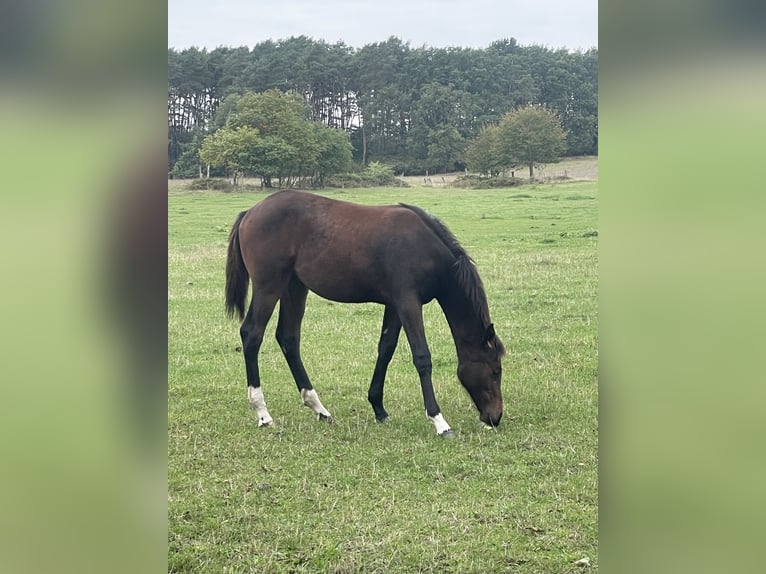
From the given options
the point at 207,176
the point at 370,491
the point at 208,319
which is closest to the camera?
the point at 370,491

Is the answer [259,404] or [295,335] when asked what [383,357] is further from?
[259,404]

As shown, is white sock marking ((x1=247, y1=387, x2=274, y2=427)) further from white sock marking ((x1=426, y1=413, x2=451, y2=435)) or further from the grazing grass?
white sock marking ((x1=426, y1=413, x2=451, y2=435))

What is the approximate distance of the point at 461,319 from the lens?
384 centimetres

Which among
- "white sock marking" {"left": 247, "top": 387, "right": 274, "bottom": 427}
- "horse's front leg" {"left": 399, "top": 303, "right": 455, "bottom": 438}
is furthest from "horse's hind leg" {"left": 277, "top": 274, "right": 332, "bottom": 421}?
"horse's front leg" {"left": 399, "top": 303, "right": 455, "bottom": 438}

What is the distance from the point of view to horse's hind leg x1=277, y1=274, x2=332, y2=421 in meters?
3.90

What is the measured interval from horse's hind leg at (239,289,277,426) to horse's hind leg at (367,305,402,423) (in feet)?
1.96
